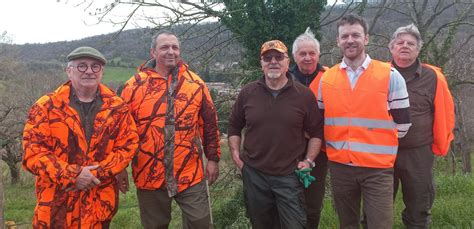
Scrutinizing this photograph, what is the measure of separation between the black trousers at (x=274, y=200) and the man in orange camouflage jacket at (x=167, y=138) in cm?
48

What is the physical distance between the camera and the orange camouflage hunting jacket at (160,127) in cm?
385

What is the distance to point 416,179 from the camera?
13.0ft

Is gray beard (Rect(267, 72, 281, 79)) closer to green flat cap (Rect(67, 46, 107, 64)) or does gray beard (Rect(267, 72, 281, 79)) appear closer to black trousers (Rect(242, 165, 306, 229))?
black trousers (Rect(242, 165, 306, 229))

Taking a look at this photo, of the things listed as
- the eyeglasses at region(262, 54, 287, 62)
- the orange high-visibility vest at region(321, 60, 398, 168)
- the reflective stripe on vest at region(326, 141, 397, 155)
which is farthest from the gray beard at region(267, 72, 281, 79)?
the reflective stripe on vest at region(326, 141, 397, 155)

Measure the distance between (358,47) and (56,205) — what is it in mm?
2761

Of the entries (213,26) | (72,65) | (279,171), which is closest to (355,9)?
(213,26)

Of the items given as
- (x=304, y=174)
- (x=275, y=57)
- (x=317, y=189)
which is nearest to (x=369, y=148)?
(x=304, y=174)

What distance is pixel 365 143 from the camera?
3559 mm

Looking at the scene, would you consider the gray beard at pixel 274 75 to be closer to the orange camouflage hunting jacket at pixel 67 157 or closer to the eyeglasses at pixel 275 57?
the eyeglasses at pixel 275 57

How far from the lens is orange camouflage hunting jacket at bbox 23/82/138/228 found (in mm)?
3289

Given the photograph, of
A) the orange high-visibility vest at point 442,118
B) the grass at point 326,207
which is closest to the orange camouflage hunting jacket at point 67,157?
the grass at point 326,207

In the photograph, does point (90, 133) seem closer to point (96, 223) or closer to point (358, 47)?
point (96, 223)

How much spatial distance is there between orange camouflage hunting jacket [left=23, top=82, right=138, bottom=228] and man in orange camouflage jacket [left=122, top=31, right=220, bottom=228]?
348mm

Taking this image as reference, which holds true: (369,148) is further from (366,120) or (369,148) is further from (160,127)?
(160,127)
